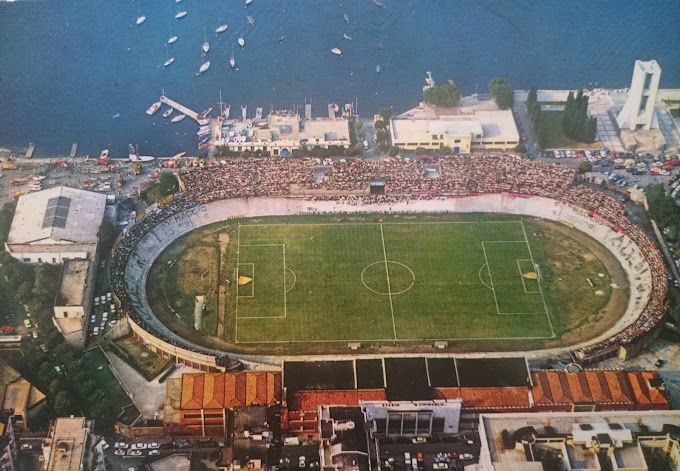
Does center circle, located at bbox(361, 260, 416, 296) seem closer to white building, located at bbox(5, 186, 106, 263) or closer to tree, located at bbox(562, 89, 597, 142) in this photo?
white building, located at bbox(5, 186, 106, 263)

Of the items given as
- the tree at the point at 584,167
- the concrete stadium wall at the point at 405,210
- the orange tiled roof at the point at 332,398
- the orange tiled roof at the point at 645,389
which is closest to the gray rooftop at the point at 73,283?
the concrete stadium wall at the point at 405,210

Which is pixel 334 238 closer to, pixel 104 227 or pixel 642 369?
pixel 104 227

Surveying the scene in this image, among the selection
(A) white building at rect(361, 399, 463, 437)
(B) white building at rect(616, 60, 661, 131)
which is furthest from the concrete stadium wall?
(A) white building at rect(361, 399, 463, 437)

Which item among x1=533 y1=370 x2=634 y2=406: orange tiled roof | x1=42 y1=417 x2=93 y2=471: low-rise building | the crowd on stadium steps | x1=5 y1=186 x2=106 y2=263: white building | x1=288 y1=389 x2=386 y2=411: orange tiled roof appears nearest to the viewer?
x1=42 y1=417 x2=93 y2=471: low-rise building

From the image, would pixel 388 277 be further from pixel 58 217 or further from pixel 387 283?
pixel 58 217

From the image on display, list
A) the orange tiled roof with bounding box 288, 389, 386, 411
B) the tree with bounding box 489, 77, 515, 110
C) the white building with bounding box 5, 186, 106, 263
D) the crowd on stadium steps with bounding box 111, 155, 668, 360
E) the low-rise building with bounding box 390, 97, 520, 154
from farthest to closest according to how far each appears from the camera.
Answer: the tree with bounding box 489, 77, 515, 110
the low-rise building with bounding box 390, 97, 520, 154
the crowd on stadium steps with bounding box 111, 155, 668, 360
the white building with bounding box 5, 186, 106, 263
the orange tiled roof with bounding box 288, 389, 386, 411

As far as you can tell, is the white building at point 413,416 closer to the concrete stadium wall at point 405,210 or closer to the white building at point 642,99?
the concrete stadium wall at point 405,210

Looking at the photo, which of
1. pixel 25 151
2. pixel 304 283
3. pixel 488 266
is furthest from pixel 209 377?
pixel 25 151
